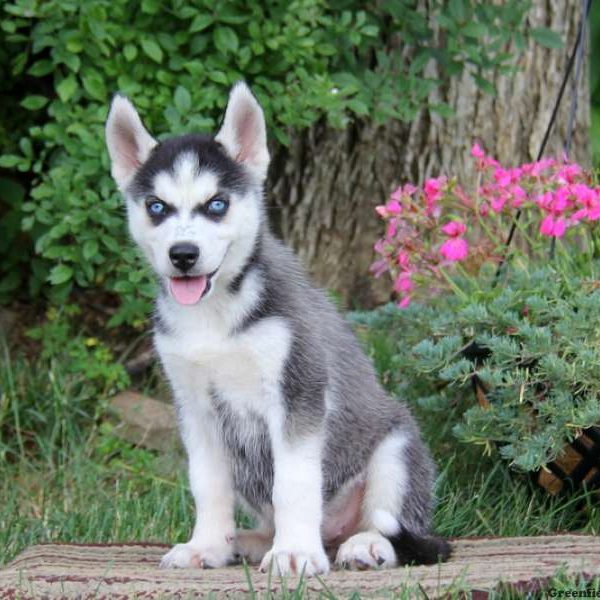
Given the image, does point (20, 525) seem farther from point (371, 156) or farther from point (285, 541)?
point (371, 156)

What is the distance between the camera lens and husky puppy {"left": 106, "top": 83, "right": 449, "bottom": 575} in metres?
3.67

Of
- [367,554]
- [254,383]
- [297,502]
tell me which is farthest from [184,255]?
[367,554]

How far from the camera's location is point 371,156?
6387 millimetres

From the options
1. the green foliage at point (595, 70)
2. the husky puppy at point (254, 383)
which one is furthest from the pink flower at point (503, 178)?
the green foliage at point (595, 70)

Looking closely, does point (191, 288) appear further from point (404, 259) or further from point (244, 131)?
point (404, 259)

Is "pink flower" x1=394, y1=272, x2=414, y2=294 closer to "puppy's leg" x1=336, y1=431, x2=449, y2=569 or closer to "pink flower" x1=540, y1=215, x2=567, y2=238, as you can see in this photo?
"pink flower" x1=540, y1=215, x2=567, y2=238

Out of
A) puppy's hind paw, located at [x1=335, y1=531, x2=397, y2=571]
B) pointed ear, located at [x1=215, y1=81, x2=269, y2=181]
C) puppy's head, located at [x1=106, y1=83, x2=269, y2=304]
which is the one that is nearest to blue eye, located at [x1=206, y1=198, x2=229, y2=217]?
puppy's head, located at [x1=106, y1=83, x2=269, y2=304]

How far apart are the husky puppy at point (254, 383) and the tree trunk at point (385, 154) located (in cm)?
229

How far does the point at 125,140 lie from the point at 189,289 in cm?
67

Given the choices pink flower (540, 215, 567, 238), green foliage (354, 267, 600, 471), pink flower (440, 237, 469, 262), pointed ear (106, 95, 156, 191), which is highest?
pointed ear (106, 95, 156, 191)

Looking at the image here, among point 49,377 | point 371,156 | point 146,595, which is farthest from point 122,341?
point 146,595

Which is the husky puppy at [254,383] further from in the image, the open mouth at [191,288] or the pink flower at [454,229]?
the pink flower at [454,229]

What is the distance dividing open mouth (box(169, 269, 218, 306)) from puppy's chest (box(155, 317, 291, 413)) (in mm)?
167

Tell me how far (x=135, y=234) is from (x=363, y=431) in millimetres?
1033
